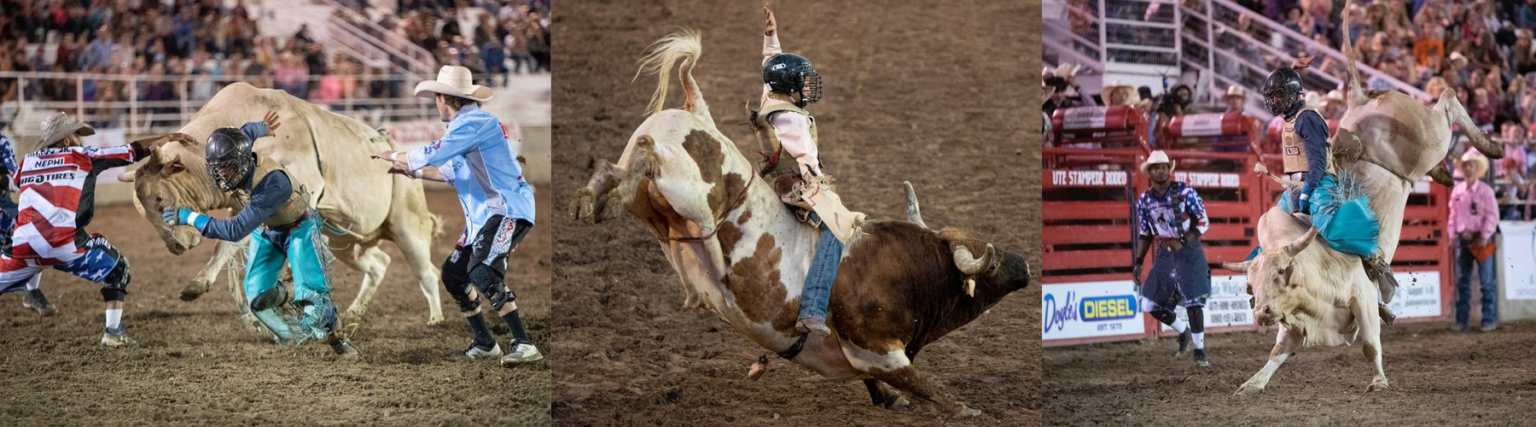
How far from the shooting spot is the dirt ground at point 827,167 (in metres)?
7.17

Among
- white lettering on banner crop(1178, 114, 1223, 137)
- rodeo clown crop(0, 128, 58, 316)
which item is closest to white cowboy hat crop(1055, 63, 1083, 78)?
white lettering on banner crop(1178, 114, 1223, 137)

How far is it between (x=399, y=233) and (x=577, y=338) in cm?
124

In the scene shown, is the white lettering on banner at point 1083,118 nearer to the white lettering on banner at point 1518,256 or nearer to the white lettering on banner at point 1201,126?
the white lettering on banner at point 1201,126

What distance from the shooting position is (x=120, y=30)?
27.1 feet

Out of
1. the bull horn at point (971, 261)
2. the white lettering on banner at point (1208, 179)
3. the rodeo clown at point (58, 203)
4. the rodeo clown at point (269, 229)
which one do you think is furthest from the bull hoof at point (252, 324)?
the white lettering on banner at point (1208, 179)

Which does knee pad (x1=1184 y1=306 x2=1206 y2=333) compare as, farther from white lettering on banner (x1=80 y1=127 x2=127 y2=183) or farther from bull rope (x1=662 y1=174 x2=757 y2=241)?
white lettering on banner (x1=80 y1=127 x2=127 y2=183)

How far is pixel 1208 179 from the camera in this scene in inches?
282

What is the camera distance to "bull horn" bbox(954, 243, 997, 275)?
5.66 m

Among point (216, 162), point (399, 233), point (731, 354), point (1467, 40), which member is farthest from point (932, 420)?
point (1467, 40)

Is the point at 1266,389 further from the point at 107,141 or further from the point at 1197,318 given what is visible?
the point at 107,141

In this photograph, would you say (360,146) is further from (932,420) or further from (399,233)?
(932,420)

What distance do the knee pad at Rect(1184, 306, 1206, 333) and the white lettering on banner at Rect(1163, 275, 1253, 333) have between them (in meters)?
0.03

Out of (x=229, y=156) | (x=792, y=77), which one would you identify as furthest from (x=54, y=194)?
(x=792, y=77)

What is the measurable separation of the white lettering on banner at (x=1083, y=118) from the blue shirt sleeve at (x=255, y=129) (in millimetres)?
4167
